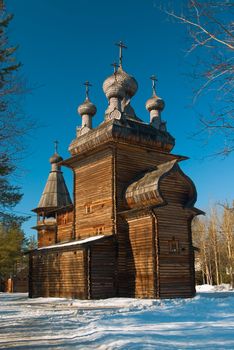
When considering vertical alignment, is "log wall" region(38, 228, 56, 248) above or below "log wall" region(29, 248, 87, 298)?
above

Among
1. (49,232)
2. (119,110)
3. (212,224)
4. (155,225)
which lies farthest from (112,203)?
(212,224)

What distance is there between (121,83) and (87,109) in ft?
9.98

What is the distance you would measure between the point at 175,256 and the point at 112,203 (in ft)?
14.3

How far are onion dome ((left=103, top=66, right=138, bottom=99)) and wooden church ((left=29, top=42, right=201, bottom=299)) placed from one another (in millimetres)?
111

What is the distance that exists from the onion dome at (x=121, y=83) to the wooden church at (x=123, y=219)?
11 centimetres

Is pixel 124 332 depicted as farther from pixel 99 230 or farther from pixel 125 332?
pixel 99 230

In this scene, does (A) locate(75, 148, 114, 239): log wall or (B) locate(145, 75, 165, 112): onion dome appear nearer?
(A) locate(75, 148, 114, 239): log wall

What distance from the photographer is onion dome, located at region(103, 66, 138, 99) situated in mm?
26844

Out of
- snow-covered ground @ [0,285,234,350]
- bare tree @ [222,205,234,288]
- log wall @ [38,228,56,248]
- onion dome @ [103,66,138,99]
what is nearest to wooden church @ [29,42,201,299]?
onion dome @ [103,66,138,99]

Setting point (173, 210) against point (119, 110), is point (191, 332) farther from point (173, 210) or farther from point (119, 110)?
point (119, 110)

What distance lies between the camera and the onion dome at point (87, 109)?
29094 millimetres

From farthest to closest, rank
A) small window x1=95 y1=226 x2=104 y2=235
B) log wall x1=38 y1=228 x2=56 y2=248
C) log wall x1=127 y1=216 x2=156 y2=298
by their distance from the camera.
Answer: log wall x1=38 y1=228 x2=56 y2=248 → small window x1=95 y1=226 x2=104 y2=235 → log wall x1=127 y1=216 x2=156 y2=298

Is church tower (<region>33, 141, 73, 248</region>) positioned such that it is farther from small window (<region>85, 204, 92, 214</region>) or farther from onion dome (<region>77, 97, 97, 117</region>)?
small window (<region>85, 204, 92, 214</region>)

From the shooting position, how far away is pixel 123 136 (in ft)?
77.1
